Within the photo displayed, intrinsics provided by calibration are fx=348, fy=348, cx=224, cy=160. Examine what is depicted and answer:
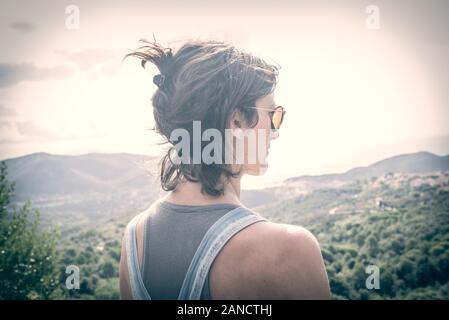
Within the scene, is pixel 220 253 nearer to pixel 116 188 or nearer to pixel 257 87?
pixel 257 87

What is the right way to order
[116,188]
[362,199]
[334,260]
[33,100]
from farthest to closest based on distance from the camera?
[33,100]
[116,188]
[362,199]
[334,260]

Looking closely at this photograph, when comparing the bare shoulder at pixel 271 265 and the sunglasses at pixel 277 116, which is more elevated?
the sunglasses at pixel 277 116

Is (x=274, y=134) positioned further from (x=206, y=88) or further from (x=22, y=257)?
(x=22, y=257)

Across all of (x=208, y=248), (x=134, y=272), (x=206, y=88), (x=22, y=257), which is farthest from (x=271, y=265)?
(x=22, y=257)

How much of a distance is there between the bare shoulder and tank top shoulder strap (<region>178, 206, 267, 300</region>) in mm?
21

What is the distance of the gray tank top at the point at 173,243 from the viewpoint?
1195 millimetres

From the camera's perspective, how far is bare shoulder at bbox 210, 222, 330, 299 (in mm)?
1129

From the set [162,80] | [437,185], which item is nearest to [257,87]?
[162,80]

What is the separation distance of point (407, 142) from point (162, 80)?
33.6m

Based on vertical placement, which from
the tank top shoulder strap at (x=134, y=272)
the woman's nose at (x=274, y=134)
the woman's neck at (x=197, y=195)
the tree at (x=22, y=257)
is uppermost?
the woman's nose at (x=274, y=134)

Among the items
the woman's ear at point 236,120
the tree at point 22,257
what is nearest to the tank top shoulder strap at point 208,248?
the woman's ear at point 236,120

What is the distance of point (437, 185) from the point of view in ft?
95.6

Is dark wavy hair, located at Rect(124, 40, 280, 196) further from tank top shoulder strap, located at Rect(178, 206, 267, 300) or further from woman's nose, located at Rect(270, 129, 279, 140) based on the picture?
woman's nose, located at Rect(270, 129, 279, 140)

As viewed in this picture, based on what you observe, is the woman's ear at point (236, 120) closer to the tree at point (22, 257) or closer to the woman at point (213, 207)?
the woman at point (213, 207)
